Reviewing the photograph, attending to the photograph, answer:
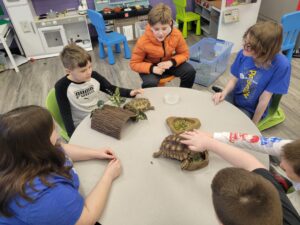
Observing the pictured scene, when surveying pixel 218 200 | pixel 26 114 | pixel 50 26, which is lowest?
pixel 50 26

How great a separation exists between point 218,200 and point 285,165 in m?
0.46

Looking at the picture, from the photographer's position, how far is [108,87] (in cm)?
177

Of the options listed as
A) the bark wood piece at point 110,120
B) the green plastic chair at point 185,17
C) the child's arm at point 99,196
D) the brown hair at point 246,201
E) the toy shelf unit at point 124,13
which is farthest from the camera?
the green plastic chair at point 185,17

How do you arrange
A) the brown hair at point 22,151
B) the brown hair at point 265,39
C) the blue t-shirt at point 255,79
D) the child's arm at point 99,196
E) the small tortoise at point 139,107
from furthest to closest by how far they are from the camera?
1. the blue t-shirt at point 255,79
2. the brown hair at point 265,39
3. the small tortoise at point 139,107
4. the child's arm at point 99,196
5. the brown hair at point 22,151

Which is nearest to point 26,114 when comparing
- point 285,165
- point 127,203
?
point 127,203

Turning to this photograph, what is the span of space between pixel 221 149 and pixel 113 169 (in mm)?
490

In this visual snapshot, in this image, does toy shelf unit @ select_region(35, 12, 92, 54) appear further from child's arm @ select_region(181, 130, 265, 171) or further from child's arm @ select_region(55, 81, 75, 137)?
child's arm @ select_region(181, 130, 265, 171)

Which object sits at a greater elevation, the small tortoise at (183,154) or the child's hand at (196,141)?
the child's hand at (196,141)

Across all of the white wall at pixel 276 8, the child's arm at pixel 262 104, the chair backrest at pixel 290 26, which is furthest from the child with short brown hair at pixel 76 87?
the white wall at pixel 276 8

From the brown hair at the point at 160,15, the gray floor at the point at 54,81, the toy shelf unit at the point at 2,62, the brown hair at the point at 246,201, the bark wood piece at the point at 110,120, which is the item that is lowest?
the gray floor at the point at 54,81

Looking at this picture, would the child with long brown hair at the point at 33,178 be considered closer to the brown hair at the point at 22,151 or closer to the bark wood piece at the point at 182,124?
the brown hair at the point at 22,151

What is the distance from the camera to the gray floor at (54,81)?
2452 mm

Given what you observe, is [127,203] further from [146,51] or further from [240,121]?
[146,51]

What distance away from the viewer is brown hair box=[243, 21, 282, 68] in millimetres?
1476
